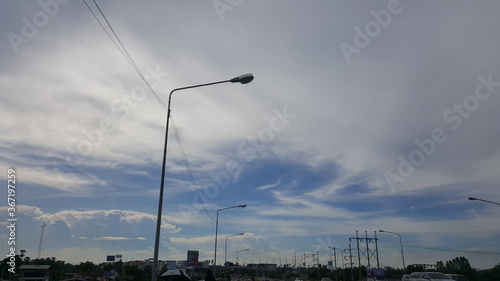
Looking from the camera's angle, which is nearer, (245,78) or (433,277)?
(245,78)

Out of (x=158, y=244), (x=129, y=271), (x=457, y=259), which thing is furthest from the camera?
(x=457, y=259)

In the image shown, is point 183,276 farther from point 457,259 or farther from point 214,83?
point 457,259

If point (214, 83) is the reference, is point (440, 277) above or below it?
below

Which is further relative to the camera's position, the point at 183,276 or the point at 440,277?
the point at 440,277

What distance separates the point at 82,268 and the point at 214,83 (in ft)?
353

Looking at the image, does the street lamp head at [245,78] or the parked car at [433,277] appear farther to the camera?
the parked car at [433,277]

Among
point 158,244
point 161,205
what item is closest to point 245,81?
point 161,205

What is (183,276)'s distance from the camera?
16562mm

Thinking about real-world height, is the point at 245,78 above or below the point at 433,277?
above

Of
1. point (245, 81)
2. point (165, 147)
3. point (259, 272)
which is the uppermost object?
point (245, 81)

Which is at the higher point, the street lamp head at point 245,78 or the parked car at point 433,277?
the street lamp head at point 245,78

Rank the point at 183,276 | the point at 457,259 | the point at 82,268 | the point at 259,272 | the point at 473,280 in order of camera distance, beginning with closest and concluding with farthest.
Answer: the point at 183,276, the point at 473,280, the point at 82,268, the point at 457,259, the point at 259,272

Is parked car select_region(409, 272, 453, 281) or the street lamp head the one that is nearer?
the street lamp head

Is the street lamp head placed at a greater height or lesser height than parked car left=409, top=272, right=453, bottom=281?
greater
